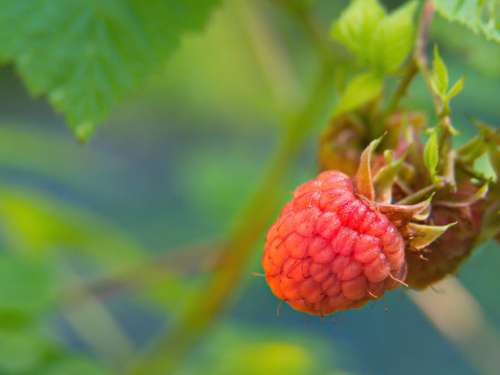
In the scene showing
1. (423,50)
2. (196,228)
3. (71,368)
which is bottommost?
(196,228)

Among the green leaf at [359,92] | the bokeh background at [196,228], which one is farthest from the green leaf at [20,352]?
the green leaf at [359,92]

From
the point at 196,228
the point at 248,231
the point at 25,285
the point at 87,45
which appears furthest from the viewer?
the point at 196,228

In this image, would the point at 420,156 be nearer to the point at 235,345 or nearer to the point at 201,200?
the point at 235,345

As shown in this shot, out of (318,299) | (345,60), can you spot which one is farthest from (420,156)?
(345,60)

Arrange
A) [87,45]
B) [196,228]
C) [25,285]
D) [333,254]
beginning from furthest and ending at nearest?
1. [196,228]
2. [25,285]
3. [87,45]
4. [333,254]

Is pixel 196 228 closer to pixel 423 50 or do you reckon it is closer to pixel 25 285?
pixel 25 285

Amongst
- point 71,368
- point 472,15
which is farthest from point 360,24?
point 71,368

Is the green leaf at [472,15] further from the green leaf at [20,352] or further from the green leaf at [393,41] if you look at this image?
the green leaf at [20,352]

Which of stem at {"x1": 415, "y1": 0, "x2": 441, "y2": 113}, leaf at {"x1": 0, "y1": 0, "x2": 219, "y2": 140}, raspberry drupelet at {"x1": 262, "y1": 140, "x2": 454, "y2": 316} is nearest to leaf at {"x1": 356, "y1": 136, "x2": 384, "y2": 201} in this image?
raspberry drupelet at {"x1": 262, "y1": 140, "x2": 454, "y2": 316}
